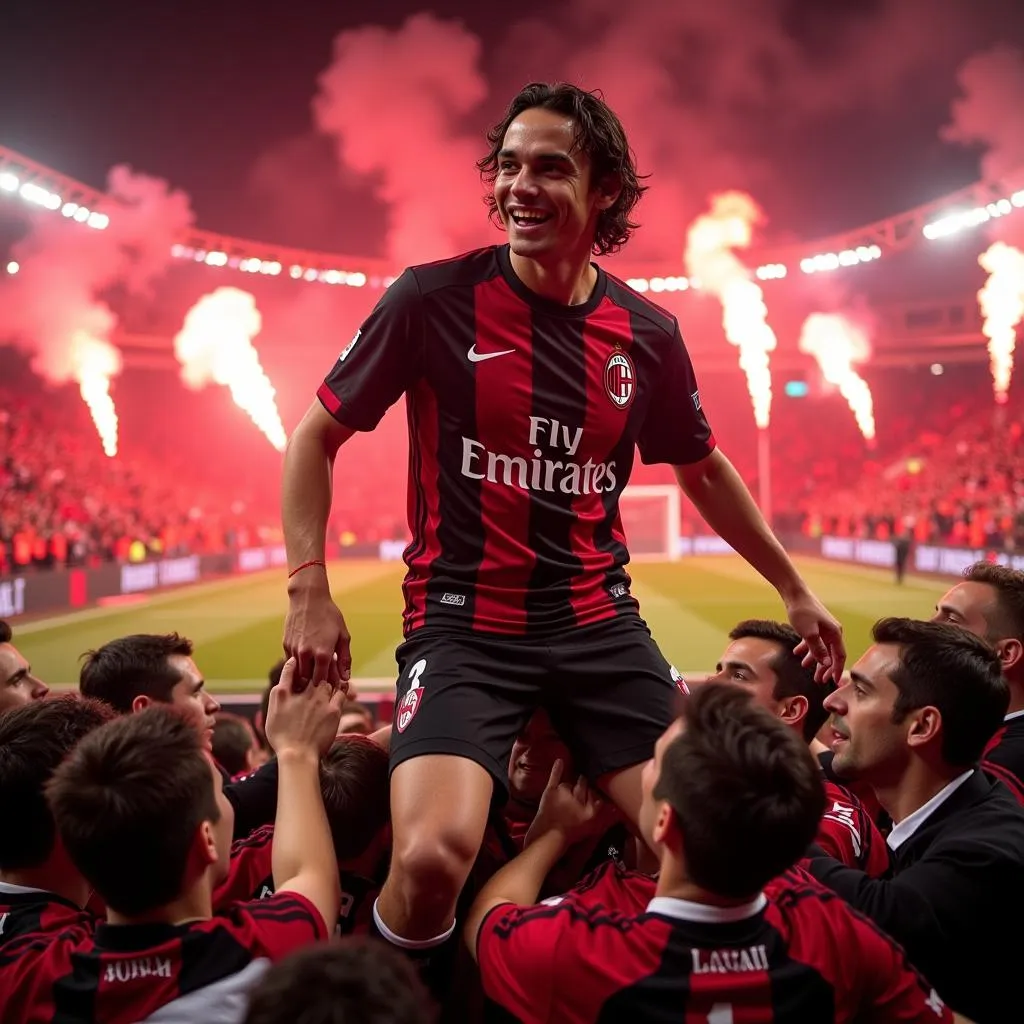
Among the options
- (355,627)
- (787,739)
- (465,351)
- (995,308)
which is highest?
(995,308)

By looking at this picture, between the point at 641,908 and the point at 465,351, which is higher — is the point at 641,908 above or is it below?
below

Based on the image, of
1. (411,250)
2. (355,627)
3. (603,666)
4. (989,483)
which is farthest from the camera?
(411,250)

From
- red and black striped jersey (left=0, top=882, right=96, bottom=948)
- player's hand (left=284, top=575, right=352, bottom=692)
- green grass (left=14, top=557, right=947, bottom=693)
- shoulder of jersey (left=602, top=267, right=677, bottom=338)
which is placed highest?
shoulder of jersey (left=602, top=267, right=677, bottom=338)

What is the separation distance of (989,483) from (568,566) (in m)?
29.9

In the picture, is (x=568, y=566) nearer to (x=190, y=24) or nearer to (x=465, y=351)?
(x=465, y=351)

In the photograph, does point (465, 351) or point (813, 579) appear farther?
point (813, 579)

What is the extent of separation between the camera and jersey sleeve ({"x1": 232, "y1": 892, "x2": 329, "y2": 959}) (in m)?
1.95

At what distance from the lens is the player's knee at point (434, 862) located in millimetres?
2318

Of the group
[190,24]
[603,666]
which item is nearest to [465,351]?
[603,666]

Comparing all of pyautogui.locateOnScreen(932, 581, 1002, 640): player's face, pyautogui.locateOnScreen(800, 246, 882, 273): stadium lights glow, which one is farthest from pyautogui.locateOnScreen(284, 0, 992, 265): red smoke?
pyautogui.locateOnScreen(932, 581, 1002, 640): player's face

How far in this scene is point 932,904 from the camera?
92.6 inches

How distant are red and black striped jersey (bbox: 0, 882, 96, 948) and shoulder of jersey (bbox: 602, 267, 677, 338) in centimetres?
240

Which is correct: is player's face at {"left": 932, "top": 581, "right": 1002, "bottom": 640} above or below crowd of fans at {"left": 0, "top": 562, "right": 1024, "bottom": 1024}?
above

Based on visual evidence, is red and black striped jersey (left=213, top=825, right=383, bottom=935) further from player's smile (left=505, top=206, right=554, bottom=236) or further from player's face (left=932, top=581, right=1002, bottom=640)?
player's face (left=932, top=581, right=1002, bottom=640)
